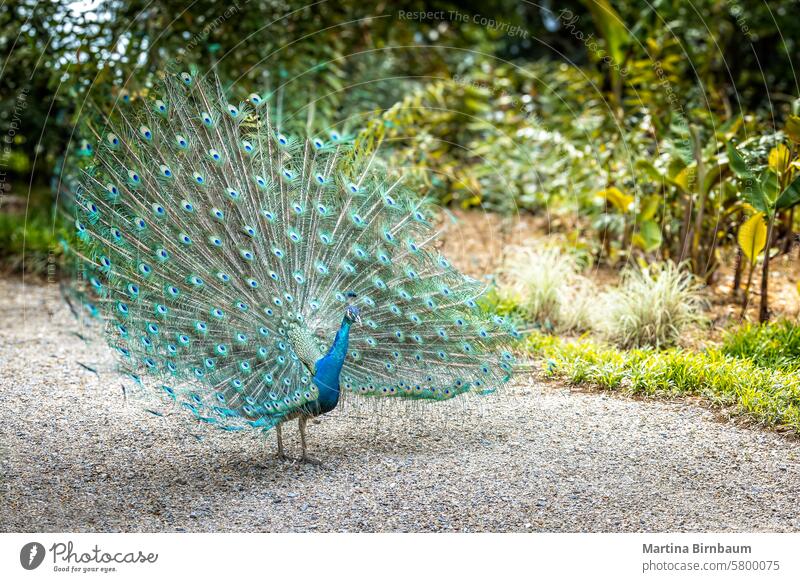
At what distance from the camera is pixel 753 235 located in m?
6.88

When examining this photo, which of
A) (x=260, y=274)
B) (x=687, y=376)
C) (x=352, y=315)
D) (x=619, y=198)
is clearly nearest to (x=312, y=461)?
(x=352, y=315)

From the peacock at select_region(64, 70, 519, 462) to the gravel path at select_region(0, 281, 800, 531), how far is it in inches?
14.0

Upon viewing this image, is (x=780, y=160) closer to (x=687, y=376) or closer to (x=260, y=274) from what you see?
(x=687, y=376)

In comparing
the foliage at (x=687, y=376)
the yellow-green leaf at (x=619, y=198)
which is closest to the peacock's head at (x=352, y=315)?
the foliage at (x=687, y=376)

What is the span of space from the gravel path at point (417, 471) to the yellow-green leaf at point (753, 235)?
180cm

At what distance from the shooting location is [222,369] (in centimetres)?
452

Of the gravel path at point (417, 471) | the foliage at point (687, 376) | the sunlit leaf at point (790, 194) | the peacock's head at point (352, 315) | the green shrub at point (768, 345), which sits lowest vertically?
the gravel path at point (417, 471)

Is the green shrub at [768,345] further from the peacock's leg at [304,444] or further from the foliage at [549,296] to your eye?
the peacock's leg at [304,444]

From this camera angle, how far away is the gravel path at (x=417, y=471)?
14.3 feet

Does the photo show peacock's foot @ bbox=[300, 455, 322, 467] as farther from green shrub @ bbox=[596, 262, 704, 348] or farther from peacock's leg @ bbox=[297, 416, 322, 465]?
green shrub @ bbox=[596, 262, 704, 348]

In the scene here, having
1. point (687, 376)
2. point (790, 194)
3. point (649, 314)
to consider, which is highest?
point (790, 194)

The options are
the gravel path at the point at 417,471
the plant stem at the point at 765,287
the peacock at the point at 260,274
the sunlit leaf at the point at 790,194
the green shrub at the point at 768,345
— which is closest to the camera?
the gravel path at the point at 417,471

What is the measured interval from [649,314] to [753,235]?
3.21 ft

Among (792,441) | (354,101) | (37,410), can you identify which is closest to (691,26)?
(354,101)
